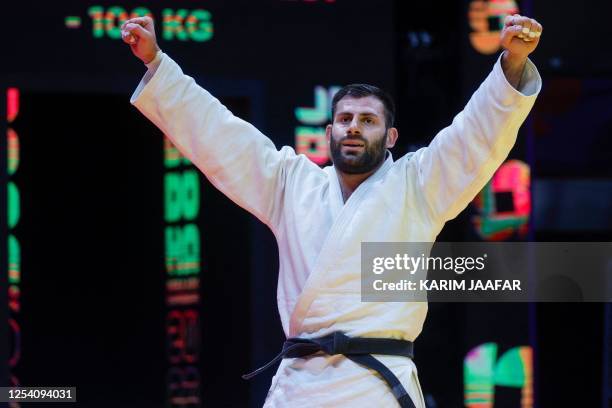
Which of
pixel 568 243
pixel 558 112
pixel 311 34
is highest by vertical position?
pixel 311 34

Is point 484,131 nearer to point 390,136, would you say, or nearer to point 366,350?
point 390,136

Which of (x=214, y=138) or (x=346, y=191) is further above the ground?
(x=214, y=138)

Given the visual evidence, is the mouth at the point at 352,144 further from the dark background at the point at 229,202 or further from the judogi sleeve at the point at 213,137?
the dark background at the point at 229,202

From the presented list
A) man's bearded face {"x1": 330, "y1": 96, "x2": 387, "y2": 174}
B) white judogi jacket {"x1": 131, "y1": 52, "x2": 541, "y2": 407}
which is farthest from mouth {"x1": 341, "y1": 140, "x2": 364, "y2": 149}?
white judogi jacket {"x1": 131, "y1": 52, "x2": 541, "y2": 407}

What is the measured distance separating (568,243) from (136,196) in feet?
7.03

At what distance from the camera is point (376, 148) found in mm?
3227

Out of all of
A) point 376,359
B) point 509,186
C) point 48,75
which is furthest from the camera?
point 509,186

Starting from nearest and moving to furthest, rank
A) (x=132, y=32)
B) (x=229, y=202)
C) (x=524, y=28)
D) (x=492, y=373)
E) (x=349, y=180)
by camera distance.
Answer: (x=524, y=28), (x=132, y=32), (x=349, y=180), (x=492, y=373), (x=229, y=202)

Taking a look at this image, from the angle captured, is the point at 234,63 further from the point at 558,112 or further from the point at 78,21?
the point at 558,112

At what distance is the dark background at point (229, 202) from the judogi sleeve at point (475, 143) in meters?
2.30

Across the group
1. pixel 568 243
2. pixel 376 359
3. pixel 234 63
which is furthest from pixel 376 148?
pixel 568 243

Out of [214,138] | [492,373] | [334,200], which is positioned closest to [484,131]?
[334,200]

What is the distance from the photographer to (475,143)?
10.1 feet

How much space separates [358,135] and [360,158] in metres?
Answer: 0.06
